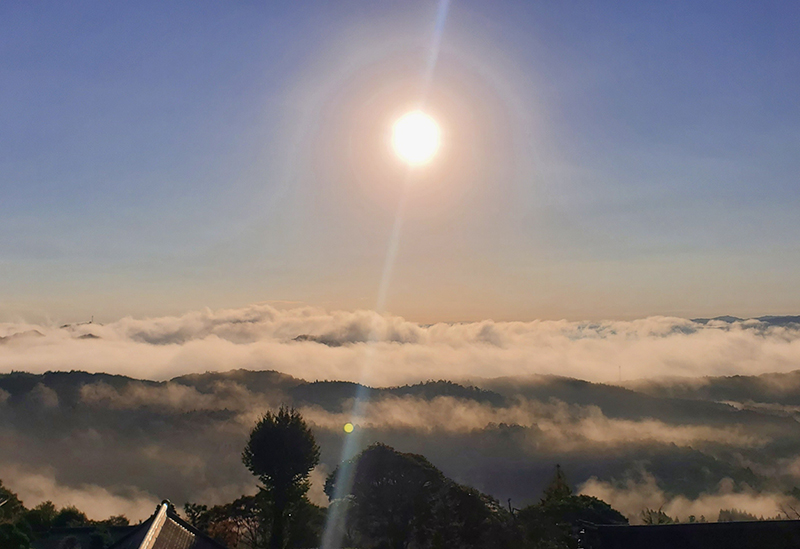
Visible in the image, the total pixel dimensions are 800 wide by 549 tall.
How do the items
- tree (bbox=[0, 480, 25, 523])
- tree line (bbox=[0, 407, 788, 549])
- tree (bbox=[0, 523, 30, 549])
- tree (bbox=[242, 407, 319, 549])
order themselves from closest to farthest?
1. tree (bbox=[0, 523, 30, 549])
2. tree (bbox=[242, 407, 319, 549])
3. tree line (bbox=[0, 407, 788, 549])
4. tree (bbox=[0, 480, 25, 523])

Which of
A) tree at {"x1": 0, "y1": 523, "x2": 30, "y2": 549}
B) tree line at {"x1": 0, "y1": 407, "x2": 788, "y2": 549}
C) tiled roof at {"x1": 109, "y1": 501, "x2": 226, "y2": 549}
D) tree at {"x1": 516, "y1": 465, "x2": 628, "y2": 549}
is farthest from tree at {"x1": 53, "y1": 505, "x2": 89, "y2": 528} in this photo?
tree at {"x1": 516, "y1": 465, "x2": 628, "y2": 549}

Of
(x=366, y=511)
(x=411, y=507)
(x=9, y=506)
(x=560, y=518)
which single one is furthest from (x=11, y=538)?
(x=560, y=518)

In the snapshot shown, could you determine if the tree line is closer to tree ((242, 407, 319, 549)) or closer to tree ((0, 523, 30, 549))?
tree ((242, 407, 319, 549))

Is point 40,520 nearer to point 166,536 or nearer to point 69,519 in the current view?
point 69,519

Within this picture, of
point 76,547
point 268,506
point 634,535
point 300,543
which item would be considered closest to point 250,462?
point 268,506

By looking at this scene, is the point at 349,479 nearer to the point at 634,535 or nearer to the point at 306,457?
the point at 306,457
